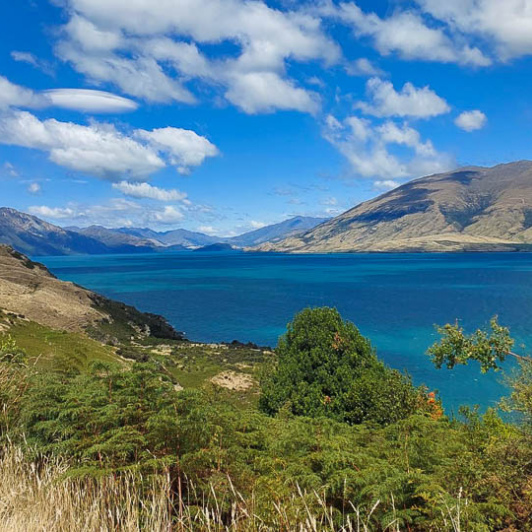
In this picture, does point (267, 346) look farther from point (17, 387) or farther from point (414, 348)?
point (17, 387)

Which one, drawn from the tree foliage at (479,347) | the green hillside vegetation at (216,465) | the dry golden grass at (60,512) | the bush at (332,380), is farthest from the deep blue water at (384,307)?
the dry golden grass at (60,512)

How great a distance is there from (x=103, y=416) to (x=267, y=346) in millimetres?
64950

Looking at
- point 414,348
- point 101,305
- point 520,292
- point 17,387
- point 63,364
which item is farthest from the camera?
point 520,292

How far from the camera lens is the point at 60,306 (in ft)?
226

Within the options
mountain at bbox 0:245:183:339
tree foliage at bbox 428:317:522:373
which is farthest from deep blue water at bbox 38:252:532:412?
tree foliage at bbox 428:317:522:373

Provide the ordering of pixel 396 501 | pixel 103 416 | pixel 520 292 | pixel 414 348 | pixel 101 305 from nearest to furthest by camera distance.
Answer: pixel 103 416 → pixel 396 501 → pixel 414 348 → pixel 101 305 → pixel 520 292

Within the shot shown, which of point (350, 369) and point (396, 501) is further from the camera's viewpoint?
point (350, 369)

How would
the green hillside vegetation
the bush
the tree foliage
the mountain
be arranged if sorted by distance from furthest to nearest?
1. the mountain
2. the bush
3. the tree foliage
4. the green hillside vegetation

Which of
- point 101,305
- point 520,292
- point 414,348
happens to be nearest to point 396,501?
point 414,348

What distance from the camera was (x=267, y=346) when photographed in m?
72.0

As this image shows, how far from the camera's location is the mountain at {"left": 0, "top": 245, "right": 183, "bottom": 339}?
208 ft

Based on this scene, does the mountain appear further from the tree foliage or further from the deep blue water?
the tree foliage

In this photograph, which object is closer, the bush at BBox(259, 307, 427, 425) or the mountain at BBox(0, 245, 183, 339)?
the bush at BBox(259, 307, 427, 425)

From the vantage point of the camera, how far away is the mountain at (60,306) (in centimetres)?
6349
